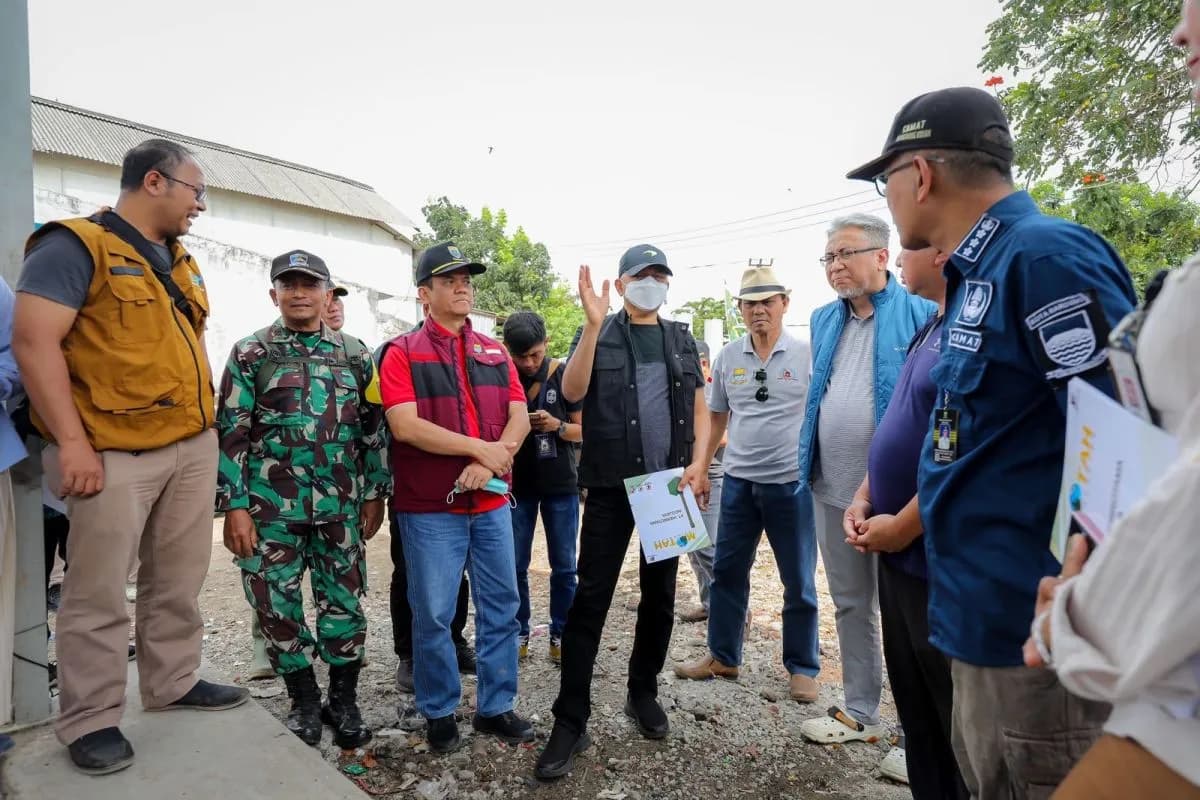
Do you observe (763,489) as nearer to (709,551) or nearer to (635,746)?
(709,551)

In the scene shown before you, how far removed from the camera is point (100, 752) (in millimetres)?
2346

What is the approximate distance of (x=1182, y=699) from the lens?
824mm

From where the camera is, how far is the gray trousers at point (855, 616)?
326cm

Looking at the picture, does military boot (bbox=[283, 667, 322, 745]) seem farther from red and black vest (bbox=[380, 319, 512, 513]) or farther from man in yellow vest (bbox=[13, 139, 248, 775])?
red and black vest (bbox=[380, 319, 512, 513])

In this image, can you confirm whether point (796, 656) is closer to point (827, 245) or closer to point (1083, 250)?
point (827, 245)

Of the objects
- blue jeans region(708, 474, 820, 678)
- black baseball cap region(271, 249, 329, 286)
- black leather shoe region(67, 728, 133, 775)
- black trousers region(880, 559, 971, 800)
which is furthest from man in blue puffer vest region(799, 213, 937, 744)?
black leather shoe region(67, 728, 133, 775)

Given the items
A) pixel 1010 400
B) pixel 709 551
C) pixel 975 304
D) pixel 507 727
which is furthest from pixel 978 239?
pixel 709 551

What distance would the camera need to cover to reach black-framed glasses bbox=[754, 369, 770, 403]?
4008 millimetres

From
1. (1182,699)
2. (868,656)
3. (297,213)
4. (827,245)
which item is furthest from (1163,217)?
(297,213)

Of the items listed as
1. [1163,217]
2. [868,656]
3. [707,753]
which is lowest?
[707,753]

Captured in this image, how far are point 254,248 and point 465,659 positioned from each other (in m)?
26.1

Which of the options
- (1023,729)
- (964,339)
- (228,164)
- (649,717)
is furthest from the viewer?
(228,164)

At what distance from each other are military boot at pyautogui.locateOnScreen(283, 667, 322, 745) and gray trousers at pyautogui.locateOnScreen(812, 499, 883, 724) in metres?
2.49

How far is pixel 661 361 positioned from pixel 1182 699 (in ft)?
8.73
